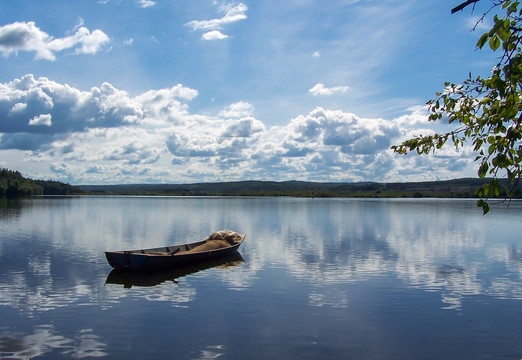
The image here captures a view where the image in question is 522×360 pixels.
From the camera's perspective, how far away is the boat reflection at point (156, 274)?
22562 mm

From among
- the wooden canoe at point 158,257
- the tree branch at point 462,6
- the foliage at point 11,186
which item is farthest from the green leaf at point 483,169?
the foliage at point 11,186

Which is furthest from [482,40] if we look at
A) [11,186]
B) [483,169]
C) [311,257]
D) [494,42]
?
[11,186]

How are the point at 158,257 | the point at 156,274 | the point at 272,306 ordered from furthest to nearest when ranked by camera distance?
the point at 158,257 < the point at 156,274 < the point at 272,306

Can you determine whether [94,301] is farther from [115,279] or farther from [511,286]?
[511,286]

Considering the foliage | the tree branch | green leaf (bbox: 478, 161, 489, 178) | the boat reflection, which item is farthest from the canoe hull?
the foliage

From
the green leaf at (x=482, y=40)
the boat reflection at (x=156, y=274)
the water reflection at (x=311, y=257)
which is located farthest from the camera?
the boat reflection at (x=156, y=274)

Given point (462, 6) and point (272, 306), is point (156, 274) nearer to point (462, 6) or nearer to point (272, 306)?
point (272, 306)

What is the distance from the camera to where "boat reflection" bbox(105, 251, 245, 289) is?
22.6 metres

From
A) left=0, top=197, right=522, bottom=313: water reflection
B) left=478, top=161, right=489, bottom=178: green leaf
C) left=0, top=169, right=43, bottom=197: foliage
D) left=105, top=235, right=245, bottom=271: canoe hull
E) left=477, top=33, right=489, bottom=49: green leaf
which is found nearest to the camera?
left=477, top=33, right=489, bottom=49: green leaf

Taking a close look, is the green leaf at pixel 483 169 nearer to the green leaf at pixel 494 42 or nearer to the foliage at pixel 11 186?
the green leaf at pixel 494 42

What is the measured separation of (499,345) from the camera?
1377 centimetres

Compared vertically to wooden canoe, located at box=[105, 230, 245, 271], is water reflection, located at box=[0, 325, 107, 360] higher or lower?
lower

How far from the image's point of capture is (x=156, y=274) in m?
24.8

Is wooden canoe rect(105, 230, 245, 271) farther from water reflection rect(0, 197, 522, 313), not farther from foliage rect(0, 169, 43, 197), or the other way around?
foliage rect(0, 169, 43, 197)
